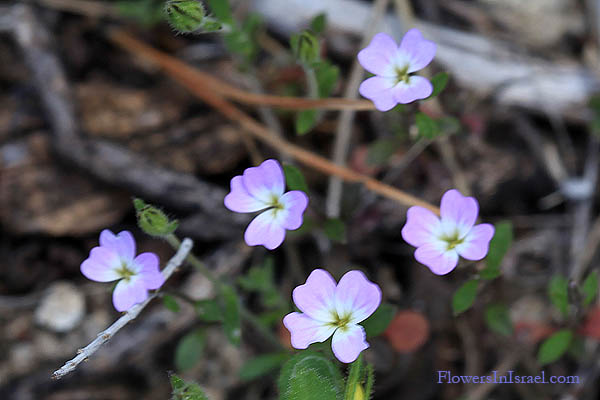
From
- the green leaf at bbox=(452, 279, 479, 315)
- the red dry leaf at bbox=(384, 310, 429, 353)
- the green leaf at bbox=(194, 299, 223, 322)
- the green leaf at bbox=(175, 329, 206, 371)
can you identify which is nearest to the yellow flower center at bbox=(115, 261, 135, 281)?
the green leaf at bbox=(194, 299, 223, 322)

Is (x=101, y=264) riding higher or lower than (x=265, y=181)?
lower

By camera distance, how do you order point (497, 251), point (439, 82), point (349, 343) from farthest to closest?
point (497, 251), point (439, 82), point (349, 343)

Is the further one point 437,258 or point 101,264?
point 101,264

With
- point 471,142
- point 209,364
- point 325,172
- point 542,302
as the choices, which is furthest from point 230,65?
point 542,302

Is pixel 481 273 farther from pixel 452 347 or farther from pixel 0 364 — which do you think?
pixel 0 364

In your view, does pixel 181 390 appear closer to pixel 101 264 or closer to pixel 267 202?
pixel 101 264

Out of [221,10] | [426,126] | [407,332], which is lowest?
[407,332]

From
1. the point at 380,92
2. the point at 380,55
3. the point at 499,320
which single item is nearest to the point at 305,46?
the point at 380,55
